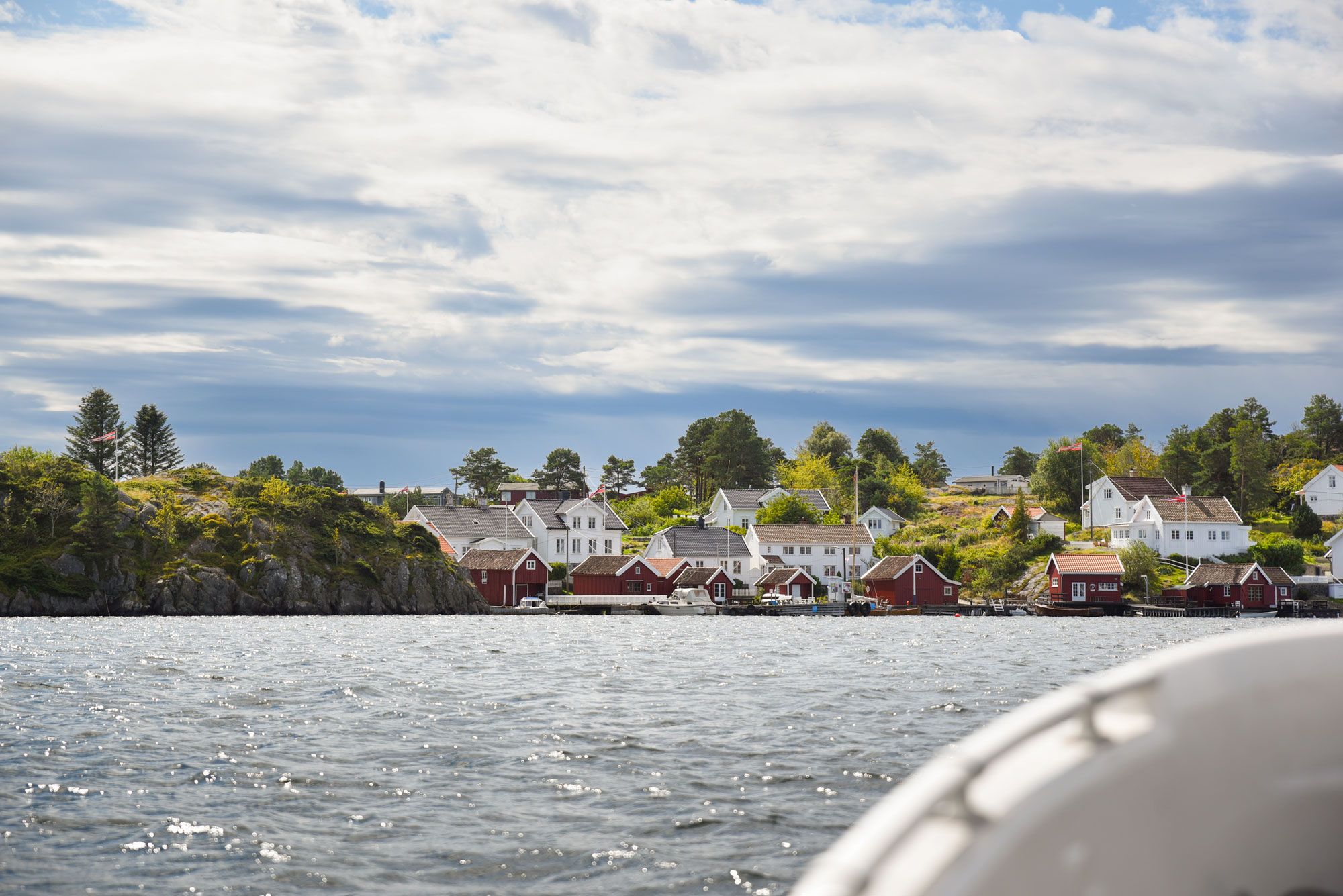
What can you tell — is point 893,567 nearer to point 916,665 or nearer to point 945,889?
point 916,665

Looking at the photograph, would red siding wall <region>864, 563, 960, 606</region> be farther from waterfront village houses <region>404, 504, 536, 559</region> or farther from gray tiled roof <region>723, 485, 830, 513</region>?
waterfront village houses <region>404, 504, 536, 559</region>

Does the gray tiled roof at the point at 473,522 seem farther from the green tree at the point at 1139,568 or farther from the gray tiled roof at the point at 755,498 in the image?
the green tree at the point at 1139,568

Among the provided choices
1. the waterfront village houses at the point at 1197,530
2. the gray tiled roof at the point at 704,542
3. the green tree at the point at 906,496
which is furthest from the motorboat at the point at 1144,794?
the green tree at the point at 906,496

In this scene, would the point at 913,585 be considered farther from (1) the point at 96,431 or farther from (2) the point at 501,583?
(1) the point at 96,431

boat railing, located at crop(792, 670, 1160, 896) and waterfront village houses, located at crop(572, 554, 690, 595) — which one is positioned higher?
boat railing, located at crop(792, 670, 1160, 896)

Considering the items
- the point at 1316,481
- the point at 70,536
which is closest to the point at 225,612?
the point at 70,536

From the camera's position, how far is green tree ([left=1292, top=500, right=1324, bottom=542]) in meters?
96.8

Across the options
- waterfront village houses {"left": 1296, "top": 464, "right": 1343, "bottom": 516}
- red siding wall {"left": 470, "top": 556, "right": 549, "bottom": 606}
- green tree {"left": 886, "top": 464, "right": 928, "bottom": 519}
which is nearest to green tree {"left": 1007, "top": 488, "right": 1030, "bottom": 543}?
waterfront village houses {"left": 1296, "top": 464, "right": 1343, "bottom": 516}

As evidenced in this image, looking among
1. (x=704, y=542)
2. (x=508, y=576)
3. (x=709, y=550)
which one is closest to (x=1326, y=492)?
(x=709, y=550)

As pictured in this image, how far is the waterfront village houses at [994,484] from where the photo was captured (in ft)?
569

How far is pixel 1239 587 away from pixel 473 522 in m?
63.9

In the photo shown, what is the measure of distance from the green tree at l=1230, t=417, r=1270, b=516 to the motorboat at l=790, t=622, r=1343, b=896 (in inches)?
4460

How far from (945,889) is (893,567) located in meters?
86.1

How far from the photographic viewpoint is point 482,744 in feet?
59.1
